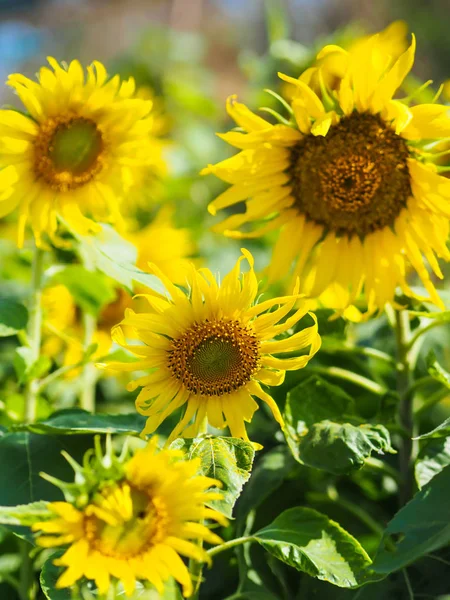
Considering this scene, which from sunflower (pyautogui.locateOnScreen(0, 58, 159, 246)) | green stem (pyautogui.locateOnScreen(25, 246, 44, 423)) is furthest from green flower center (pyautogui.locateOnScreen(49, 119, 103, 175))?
green stem (pyautogui.locateOnScreen(25, 246, 44, 423))

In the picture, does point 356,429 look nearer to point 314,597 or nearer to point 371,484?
point 314,597

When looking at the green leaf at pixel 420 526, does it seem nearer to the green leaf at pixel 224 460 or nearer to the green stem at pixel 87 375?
the green leaf at pixel 224 460

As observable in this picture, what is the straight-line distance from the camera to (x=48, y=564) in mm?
709

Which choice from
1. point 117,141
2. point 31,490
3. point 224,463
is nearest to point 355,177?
point 117,141

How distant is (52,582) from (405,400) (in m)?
0.45

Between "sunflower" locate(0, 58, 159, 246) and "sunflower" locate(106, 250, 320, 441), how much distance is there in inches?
8.7

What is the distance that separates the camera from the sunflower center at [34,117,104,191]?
2.95ft

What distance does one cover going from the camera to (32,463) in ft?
2.87

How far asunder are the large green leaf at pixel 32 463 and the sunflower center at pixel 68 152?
279mm

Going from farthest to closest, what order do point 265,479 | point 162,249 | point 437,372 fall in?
point 162,249, point 265,479, point 437,372

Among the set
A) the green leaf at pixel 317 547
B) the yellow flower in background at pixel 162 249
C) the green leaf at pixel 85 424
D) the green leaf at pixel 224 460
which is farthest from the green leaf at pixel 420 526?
the yellow flower in background at pixel 162 249

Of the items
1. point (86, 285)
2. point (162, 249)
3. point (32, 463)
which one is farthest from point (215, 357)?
point (162, 249)

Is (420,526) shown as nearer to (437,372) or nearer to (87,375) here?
(437,372)

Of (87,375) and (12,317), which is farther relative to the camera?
(87,375)
